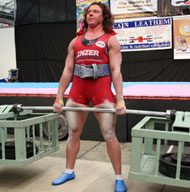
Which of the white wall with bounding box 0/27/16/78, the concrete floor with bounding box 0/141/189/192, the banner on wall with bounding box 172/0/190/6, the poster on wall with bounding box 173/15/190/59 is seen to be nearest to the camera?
the concrete floor with bounding box 0/141/189/192

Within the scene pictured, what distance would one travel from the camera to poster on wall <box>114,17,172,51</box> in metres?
8.39

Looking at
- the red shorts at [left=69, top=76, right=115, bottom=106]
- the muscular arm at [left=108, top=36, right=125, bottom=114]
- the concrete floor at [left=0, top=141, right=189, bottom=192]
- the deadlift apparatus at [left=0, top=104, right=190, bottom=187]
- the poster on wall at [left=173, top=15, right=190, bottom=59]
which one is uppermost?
the poster on wall at [left=173, top=15, right=190, bottom=59]

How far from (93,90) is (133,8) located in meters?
6.98

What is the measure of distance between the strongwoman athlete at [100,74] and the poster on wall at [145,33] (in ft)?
21.0

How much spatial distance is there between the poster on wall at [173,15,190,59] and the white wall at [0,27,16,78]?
724cm

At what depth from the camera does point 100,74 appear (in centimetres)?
230

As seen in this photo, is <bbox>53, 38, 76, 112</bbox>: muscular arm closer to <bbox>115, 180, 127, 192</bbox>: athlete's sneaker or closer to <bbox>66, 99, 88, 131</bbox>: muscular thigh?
<bbox>66, 99, 88, 131</bbox>: muscular thigh

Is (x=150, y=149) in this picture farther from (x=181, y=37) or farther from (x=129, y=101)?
(x=181, y=37)

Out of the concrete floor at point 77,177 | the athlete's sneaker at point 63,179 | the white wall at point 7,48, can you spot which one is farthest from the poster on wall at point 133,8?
the athlete's sneaker at point 63,179

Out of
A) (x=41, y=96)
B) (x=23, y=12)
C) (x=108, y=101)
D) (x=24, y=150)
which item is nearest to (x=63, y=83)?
(x=108, y=101)

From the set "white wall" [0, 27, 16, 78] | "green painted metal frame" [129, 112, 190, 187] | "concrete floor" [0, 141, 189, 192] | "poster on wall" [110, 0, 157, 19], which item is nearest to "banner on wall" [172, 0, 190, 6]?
"poster on wall" [110, 0, 157, 19]

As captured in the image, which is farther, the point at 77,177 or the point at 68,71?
the point at 77,177

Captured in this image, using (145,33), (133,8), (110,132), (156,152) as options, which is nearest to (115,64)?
(110,132)

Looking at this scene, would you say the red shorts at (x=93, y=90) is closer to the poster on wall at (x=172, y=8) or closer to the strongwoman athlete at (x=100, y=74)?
the strongwoman athlete at (x=100, y=74)
